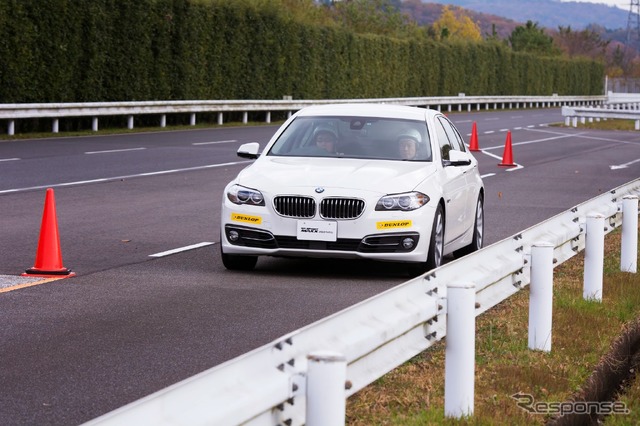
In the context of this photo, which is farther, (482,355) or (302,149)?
(302,149)

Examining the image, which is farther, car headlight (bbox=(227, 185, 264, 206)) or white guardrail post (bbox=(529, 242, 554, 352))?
→ car headlight (bbox=(227, 185, 264, 206))

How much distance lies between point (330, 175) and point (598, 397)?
14.1 feet

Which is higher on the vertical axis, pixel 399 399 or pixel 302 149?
pixel 302 149

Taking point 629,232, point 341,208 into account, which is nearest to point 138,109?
point 341,208

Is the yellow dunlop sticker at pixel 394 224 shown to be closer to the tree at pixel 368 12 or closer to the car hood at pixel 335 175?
the car hood at pixel 335 175

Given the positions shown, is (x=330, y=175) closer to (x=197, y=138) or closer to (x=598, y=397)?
(x=598, y=397)

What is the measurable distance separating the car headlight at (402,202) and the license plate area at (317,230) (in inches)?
16.9

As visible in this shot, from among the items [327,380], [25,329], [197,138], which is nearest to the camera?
→ [327,380]

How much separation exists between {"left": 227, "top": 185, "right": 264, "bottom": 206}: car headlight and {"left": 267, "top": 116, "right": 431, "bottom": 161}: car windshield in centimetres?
104

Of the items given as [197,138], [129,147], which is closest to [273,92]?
[197,138]

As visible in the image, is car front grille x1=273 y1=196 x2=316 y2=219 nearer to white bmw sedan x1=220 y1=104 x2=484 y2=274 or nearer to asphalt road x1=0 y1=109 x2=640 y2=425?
white bmw sedan x1=220 y1=104 x2=484 y2=274

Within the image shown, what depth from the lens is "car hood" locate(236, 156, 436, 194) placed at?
1118 cm

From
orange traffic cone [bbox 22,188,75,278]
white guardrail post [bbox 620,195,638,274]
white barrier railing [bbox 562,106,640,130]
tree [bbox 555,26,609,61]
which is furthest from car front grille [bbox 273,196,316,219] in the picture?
tree [bbox 555,26,609,61]

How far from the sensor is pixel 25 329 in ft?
28.3
